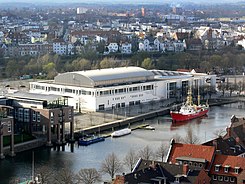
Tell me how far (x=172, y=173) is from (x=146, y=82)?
435 inches

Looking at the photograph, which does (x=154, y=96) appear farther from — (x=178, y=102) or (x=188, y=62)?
(x=188, y=62)

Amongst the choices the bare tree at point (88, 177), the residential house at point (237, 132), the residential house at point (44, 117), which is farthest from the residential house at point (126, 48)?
the bare tree at point (88, 177)

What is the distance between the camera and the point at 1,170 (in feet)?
41.3

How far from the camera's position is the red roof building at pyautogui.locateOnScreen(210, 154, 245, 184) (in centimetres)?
1019

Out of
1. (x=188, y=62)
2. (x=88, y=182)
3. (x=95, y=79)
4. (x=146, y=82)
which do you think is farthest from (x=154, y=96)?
(x=88, y=182)

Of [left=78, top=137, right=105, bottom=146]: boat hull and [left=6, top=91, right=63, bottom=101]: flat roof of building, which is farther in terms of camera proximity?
[left=6, top=91, right=63, bottom=101]: flat roof of building

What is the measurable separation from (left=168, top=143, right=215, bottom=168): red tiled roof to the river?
212 centimetres

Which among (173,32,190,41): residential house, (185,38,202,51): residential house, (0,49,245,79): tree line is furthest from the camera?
(173,32,190,41): residential house

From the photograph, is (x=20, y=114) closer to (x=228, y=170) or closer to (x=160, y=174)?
(x=160, y=174)

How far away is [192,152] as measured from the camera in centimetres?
1061

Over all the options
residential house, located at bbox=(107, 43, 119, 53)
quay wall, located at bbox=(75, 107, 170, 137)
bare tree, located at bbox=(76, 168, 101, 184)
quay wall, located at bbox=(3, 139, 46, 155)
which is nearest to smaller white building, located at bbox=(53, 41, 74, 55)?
residential house, located at bbox=(107, 43, 119, 53)

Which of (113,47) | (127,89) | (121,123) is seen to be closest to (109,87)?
(127,89)

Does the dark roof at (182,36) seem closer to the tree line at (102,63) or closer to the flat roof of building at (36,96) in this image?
the tree line at (102,63)

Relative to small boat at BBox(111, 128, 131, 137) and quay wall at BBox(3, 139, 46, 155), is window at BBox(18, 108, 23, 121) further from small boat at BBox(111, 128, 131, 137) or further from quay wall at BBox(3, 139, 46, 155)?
small boat at BBox(111, 128, 131, 137)
